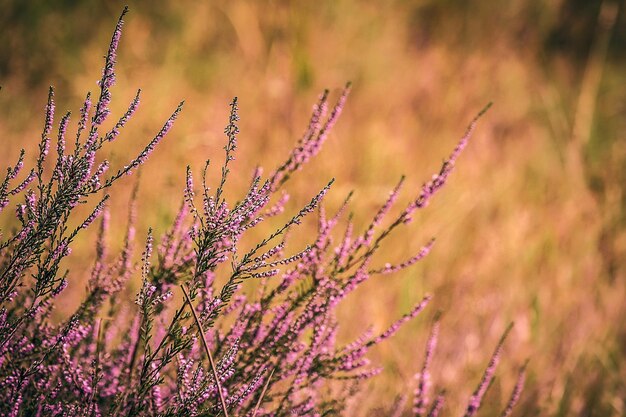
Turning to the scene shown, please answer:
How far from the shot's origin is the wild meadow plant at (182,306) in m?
1.11

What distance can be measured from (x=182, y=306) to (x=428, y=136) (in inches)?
124

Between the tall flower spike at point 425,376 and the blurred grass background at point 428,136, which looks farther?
the blurred grass background at point 428,136

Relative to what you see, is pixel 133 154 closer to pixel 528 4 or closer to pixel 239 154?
pixel 239 154

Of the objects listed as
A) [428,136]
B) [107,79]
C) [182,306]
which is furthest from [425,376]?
[428,136]

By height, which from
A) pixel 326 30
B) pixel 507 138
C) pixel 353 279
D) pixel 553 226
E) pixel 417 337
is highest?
pixel 326 30

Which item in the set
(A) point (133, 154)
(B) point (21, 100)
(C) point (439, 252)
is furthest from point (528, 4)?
(B) point (21, 100)

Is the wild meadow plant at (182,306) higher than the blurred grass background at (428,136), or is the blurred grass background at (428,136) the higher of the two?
the blurred grass background at (428,136)

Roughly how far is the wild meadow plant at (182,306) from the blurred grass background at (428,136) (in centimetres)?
83

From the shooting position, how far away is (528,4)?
4.74 m

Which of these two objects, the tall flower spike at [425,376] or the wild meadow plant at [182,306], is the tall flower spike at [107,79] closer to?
the wild meadow plant at [182,306]

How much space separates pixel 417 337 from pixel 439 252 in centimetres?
65

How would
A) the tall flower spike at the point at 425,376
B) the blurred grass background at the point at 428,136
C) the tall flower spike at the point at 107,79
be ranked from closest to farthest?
the tall flower spike at the point at 107,79
the tall flower spike at the point at 425,376
the blurred grass background at the point at 428,136

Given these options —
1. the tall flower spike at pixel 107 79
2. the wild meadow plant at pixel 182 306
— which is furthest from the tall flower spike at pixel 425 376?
the tall flower spike at pixel 107 79

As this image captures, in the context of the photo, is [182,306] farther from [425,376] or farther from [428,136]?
[428,136]
